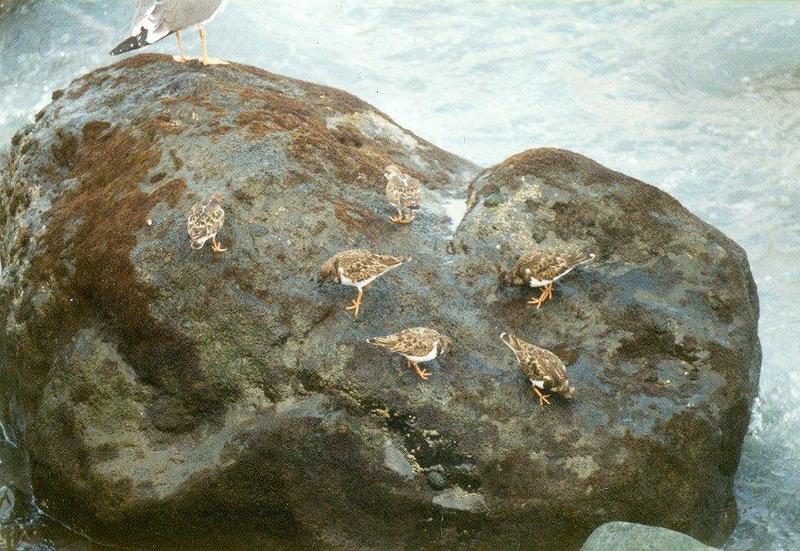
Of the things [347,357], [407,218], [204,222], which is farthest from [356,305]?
[204,222]

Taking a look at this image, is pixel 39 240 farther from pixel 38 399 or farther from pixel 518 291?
pixel 518 291

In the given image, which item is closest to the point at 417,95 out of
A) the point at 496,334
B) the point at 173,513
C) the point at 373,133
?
the point at 373,133

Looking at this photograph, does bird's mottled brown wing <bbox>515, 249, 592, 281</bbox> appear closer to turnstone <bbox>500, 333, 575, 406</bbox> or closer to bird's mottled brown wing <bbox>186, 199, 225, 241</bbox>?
turnstone <bbox>500, 333, 575, 406</bbox>

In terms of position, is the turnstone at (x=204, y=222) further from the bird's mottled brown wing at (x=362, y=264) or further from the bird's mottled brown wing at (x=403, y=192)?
the bird's mottled brown wing at (x=403, y=192)

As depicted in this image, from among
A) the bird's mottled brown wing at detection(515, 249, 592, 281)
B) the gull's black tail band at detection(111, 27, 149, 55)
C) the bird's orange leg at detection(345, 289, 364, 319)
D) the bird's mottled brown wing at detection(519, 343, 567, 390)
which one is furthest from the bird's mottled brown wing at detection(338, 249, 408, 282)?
the gull's black tail band at detection(111, 27, 149, 55)

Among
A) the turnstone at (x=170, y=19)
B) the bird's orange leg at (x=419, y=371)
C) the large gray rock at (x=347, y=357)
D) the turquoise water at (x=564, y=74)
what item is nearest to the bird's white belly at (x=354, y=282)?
the large gray rock at (x=347, y=357)

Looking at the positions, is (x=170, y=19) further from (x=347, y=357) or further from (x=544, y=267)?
(x=544, y=267)

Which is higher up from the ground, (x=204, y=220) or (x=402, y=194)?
(x=204, y=220)
